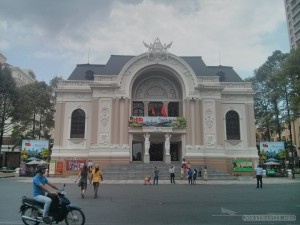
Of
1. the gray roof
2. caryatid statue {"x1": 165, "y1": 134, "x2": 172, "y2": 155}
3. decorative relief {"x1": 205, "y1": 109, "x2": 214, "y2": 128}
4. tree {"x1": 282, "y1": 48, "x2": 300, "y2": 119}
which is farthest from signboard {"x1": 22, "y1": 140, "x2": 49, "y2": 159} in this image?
tree {"x1": 282, "y1": 48, "x2": 300, "y2": 119}

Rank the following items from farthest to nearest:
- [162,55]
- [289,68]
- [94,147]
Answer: [162,55] < [94,147] < [289,68]

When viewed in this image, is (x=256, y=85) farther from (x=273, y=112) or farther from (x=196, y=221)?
(x=196, y=221)

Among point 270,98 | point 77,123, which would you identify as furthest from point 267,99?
point 77,123

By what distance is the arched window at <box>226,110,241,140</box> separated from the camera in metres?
41.2

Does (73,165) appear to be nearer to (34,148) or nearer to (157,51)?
(34,148)

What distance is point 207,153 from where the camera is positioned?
38.4 m

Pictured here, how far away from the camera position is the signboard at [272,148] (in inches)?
1526

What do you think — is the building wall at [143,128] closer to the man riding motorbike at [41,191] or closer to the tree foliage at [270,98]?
the tree foliage at [270,98]

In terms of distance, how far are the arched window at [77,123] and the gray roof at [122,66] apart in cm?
593

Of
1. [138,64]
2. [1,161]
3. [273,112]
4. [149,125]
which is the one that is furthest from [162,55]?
[1,161]

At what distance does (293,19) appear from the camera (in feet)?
259

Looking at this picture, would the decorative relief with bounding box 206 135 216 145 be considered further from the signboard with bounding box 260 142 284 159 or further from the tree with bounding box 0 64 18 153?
the tree with bounding box 0 64 18 153

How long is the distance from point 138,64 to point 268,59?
22.6 meters

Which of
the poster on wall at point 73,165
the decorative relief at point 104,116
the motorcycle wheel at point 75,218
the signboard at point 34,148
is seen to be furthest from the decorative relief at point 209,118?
the motorcycle wheel at point 75,218
